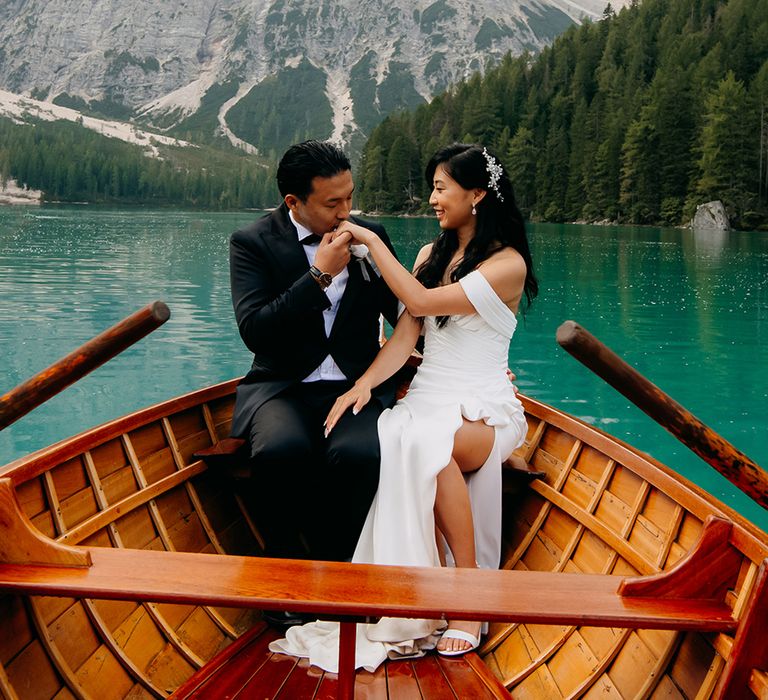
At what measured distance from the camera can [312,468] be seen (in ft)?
12.4

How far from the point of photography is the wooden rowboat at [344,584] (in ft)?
7.71

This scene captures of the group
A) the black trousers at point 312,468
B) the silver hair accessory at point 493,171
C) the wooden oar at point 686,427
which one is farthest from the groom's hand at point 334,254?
the wooden oar at point 686,427

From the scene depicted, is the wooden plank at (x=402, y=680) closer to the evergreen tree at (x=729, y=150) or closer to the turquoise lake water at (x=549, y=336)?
the turquoise lake water at (x=549, y=336)

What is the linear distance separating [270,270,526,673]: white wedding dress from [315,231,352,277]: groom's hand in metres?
0.60

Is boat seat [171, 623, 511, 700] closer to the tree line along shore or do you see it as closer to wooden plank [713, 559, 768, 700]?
wooden plank [713, 559, 768, 700]

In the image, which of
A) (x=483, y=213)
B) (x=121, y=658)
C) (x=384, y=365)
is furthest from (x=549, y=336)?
(x=121, y=658)

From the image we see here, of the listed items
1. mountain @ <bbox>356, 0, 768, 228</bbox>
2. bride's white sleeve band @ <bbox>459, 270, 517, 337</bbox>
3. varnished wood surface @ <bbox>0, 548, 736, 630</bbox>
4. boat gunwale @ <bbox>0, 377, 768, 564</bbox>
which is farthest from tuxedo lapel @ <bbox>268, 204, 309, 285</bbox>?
mountain @ <bbox>356, 0, 768, 228</bbox>

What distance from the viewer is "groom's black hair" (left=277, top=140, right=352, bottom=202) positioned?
3.86 meters

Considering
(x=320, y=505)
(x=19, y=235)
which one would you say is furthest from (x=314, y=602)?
(x=19, y=235)

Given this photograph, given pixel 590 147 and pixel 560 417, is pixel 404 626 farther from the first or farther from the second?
pixel 590 147

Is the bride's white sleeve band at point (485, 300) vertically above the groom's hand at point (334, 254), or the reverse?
the groom's hand at point (334, 254)

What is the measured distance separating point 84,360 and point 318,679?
157 cm

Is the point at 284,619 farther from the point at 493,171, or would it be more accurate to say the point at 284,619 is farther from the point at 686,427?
the point at 493,171

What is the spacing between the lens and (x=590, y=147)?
85.4 m
